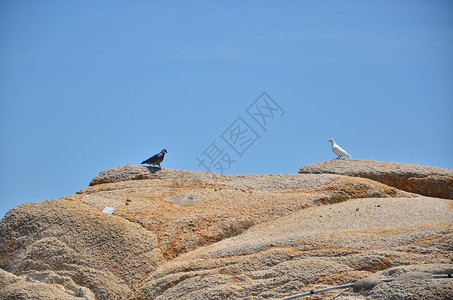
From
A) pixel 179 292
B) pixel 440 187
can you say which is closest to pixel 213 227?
pixel 179 292

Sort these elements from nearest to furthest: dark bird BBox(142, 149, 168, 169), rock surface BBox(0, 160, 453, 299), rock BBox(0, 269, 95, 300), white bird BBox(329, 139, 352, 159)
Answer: rock surface BBox(0, 160, 453, 299), rock BBox(0, 269, 95, 300), dark bird BBox(142, 149, 168, 169), white bird BBox(329, 139, 352, 159)

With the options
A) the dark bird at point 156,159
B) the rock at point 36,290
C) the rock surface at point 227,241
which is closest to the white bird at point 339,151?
the rock surface at point 227,241

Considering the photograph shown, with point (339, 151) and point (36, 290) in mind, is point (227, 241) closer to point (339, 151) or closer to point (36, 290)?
point (36, 290)

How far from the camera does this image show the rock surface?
15.0m

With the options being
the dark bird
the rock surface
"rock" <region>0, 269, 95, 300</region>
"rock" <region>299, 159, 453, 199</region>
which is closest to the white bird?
"rock" <region>299, 159, 453, 199</region>

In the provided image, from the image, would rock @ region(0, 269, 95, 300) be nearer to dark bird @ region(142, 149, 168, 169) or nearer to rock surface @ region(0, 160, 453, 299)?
rock surface @ region(0, 160, 453, 299)

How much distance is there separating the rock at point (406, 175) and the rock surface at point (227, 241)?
1.65 meters

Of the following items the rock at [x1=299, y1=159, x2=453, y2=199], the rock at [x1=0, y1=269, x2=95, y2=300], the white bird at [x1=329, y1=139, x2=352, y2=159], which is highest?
the white bird at [x1=329, y1=139, x2=352, y2=159]

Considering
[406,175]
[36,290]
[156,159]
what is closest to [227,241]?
[36,290]

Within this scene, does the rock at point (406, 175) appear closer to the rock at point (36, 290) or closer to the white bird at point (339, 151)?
the white bird at point (339, 151)

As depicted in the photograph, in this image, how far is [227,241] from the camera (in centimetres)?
1834

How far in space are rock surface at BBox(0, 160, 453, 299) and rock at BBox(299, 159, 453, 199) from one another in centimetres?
165

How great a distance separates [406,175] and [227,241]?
1084cm

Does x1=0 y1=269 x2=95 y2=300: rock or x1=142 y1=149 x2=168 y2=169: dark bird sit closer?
x1=0 y1=269 x2=95 y2=300: rock
